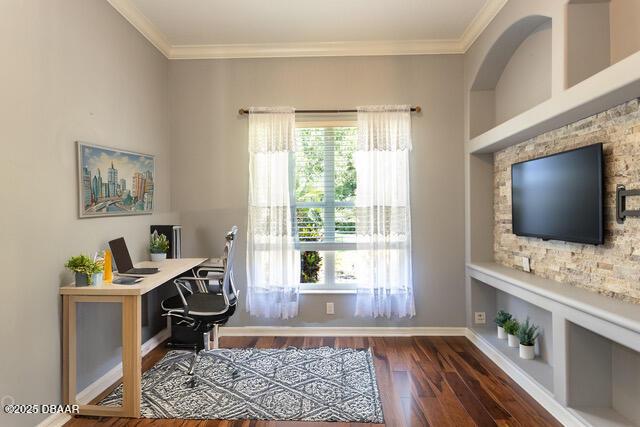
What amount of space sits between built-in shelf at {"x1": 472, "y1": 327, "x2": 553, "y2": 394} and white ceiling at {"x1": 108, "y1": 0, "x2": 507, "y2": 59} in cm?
283

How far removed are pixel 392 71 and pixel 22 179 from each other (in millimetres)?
3250

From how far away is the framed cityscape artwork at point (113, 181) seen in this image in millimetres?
2535

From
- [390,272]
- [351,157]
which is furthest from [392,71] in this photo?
[390,272]

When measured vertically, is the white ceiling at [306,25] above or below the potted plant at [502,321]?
above

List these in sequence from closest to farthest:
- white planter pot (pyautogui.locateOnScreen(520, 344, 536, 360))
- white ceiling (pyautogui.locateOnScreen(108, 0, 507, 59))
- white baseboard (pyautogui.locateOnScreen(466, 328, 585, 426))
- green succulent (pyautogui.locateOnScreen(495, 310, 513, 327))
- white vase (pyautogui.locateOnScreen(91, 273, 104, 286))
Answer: white baseboard (pyautogui.locateOnScreen(466, 328, 585, 426))
white vase (pyautogui.locateOnScreen(91, 273, 104, 286))
white planter pot (pyautogui.locateOnScreen(520, 344, 536, 360))
white ceiling (pyautogui.locateOnScreen(108, 0, 507, 59))
green succulent (pyautogui.locateOnScreen(495, 310, 513, 327))

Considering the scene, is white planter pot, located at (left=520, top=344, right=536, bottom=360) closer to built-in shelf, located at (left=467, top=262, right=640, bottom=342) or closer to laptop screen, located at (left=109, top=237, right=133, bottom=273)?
built-in shelf, located at (left=467, top=262, right=640, bottom=342)

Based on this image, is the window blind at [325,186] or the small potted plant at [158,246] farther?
the window blind at [325,186]

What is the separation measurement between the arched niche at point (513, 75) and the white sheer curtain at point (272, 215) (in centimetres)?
187

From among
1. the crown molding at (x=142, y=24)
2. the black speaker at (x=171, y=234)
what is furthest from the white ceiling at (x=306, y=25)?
the black speaker at (x=171, y=234)

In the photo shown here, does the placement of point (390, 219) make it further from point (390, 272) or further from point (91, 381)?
point (91, 381)

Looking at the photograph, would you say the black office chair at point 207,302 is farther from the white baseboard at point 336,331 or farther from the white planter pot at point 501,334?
the white planter pot at point 501,334

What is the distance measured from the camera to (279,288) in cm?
374

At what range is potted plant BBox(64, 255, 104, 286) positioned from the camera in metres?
2.31

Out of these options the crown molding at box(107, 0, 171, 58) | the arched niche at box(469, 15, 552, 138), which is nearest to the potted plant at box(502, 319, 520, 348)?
the arched niche at box(469, 15, 552, 138)
